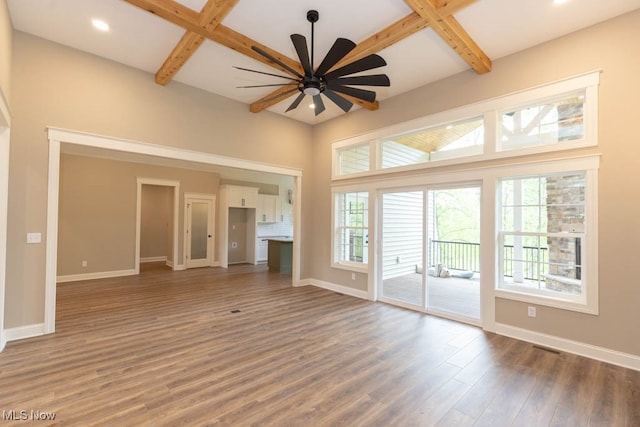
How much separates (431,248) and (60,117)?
5.69 m

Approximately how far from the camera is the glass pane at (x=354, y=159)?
5563 mm

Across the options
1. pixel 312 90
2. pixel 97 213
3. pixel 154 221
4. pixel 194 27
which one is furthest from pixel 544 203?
pixel 154 221

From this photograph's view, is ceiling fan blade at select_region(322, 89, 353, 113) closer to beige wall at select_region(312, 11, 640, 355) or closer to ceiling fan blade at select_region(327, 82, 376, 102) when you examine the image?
ceiling fan blade at select_region(327, 82, 376, 102)

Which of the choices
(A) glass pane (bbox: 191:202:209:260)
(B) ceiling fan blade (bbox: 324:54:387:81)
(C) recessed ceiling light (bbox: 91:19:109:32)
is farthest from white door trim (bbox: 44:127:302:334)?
(A) glass pane (bbox: 191:202:209:260)

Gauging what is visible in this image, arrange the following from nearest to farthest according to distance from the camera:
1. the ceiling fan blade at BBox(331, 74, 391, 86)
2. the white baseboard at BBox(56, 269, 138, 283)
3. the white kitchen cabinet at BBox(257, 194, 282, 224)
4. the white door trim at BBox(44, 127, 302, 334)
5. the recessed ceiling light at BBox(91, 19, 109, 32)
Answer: the ceiling fan blade at BBox(331, 74, 391, 86) → the recessed ceiling light at BBox(91, 19, 109, 32) → the white door trim at BBox(44, 127, 302, 334) → the white baseboard at BBox(56, 269, 138, 283) → the white kitchen cabinet at BBox(257, 194, 282, 224)

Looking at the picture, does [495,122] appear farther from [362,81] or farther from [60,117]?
[60,117]

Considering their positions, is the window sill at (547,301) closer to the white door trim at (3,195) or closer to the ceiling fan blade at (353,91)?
the ceiling fan blade at (353,91)

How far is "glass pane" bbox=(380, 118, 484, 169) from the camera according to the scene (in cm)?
411

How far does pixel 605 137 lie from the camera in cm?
301

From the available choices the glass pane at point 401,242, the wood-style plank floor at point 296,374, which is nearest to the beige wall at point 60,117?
the wood-style plank floor at point 296,374

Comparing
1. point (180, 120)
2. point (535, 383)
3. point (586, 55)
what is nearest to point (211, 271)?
point (180, 120)

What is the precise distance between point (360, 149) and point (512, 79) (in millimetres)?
2648

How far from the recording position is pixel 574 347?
3.13 m

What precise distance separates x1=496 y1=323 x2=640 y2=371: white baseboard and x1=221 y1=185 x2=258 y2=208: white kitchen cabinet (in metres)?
7.32
